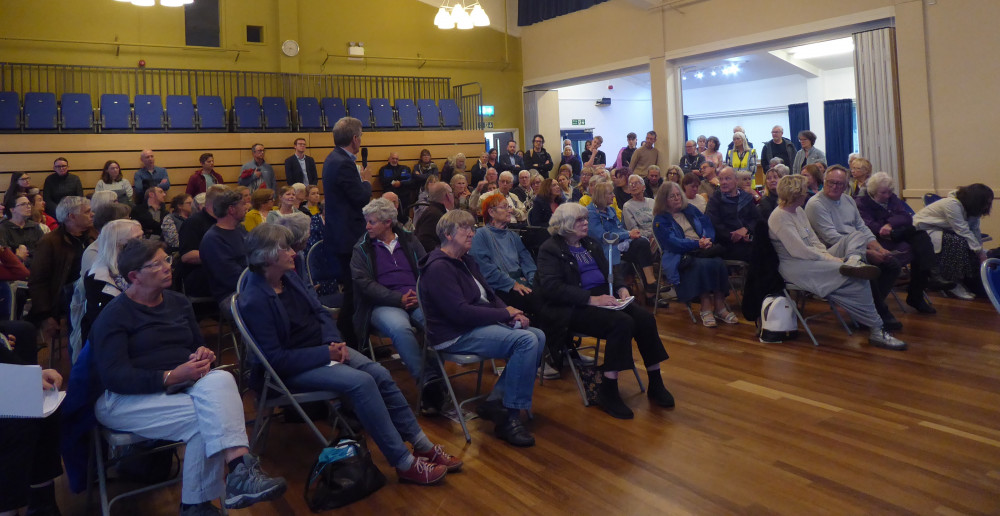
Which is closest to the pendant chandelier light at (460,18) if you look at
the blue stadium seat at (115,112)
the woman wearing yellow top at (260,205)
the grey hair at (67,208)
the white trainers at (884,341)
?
the blue stadium seat at (115,112)

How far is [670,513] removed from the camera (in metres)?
2.55

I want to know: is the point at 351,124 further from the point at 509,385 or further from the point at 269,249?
the point at 509,385

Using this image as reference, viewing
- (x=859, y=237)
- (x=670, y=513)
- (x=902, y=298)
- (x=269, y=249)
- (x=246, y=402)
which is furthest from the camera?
(x=902, y=298)

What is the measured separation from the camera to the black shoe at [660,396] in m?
3.71

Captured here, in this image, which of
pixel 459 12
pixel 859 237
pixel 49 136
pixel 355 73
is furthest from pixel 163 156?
pixel 859 237

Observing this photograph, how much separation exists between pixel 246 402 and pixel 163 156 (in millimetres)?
7231

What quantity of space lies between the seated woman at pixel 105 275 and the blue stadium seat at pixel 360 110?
29.1 ft

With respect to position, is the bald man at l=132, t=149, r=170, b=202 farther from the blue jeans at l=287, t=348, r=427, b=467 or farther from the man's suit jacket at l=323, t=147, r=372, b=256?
the blue jeans at l=287, t=348, r=427, b=467

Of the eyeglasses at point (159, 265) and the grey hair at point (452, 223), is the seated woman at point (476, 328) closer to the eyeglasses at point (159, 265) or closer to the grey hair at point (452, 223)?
the grey hair at point (452, 223)

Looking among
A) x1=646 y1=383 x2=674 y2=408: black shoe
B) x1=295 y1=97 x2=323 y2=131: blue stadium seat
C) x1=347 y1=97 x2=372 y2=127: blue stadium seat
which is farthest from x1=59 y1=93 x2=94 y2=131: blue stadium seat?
x1=646 y1=383 x2=674 y2=408: black shoe

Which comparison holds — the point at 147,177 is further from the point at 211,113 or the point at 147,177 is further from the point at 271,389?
the point at 271,389

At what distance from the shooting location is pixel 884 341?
15.0 ft

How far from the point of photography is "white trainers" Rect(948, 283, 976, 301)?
589 cm

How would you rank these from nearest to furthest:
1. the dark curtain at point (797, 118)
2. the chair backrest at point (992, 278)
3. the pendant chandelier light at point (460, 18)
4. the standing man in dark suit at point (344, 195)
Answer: the chair backrest at point (992, 278) → the standing man in dark suit at point (344, 195) → the pendant chandelier light at point (460, 18) → the dark curtain at point (797, 118)
